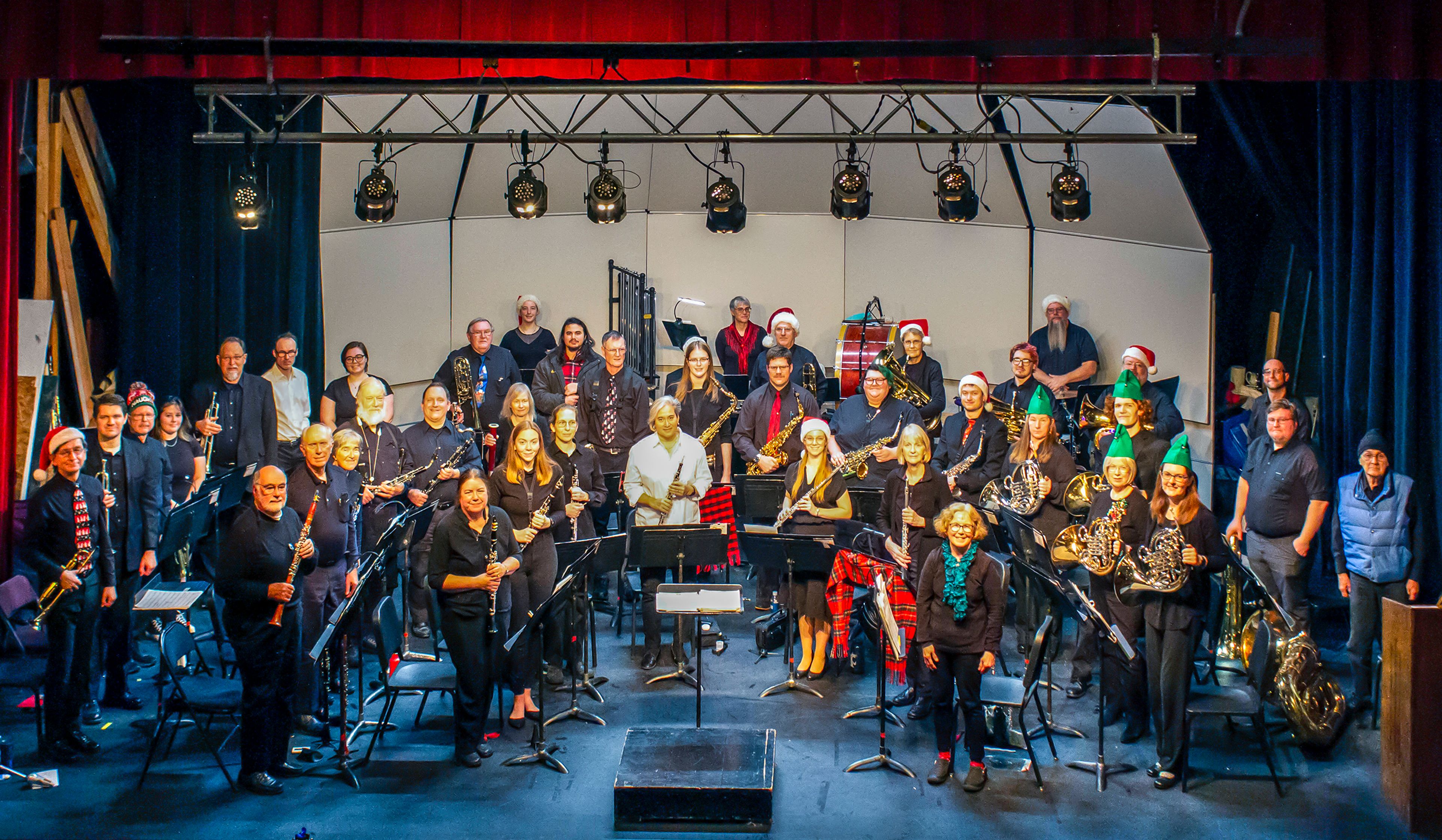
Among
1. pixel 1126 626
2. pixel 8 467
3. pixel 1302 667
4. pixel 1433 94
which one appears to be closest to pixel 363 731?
pixel 8 467

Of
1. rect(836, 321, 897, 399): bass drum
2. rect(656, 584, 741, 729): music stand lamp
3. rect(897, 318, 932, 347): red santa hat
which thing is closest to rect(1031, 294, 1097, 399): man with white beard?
rect(897, 318, 932, 347): red santa hat

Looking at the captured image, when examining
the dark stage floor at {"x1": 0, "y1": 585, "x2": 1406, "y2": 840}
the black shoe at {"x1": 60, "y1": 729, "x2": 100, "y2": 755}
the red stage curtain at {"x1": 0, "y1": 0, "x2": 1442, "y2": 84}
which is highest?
the red stage curtain at {"x1": 0, "y1": 0, "x2": 1442, "y2": 84}

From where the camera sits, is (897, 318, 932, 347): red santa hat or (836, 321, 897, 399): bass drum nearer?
(897, 318, 932, 347): red santa hat

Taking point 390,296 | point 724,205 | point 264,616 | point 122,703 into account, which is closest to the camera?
point 264,616

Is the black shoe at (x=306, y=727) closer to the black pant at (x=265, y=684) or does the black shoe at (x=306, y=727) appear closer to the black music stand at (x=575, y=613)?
the black pant at (x=265, y=684)

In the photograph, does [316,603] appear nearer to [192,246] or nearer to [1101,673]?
[1101,673]

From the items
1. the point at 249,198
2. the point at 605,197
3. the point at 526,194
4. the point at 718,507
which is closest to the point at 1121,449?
the point at 718,507

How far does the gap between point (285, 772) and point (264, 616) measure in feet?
2.93

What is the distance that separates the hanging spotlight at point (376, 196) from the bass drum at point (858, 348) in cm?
402

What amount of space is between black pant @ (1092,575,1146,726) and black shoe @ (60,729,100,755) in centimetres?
524

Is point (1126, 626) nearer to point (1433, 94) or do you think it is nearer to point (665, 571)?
point (665, 571)

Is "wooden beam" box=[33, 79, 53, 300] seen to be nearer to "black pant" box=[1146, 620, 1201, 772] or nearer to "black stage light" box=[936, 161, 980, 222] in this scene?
"black stage light" box=[936, 161, 980, 222]

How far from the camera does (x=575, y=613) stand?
7.38 m

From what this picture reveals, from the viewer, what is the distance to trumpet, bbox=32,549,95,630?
20.7 feet
